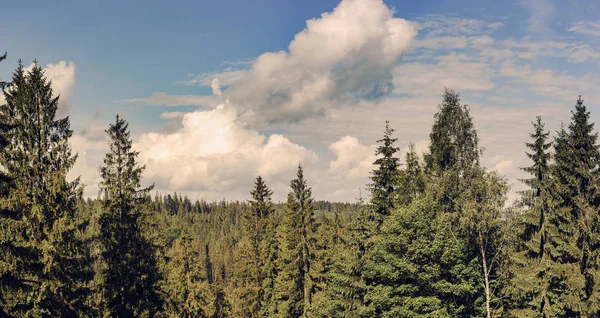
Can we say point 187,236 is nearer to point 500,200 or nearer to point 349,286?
point 349,286

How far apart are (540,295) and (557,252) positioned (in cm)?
301

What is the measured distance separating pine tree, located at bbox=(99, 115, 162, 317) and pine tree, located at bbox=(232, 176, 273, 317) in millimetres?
25623

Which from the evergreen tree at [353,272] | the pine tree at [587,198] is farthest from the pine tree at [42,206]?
the pine tree at [587,198]

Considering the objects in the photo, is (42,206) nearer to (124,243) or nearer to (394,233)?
(124,243)

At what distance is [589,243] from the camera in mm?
28375

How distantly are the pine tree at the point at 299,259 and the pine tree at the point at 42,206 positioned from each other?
23379mm

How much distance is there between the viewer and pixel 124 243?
25.4 m

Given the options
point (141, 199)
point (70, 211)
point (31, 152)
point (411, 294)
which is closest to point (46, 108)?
point (31, 152)

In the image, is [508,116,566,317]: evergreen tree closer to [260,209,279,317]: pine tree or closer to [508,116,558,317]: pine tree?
[508,116,558,317]: pine tree

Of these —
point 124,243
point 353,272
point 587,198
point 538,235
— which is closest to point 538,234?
point 538,235

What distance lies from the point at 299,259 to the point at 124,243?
20.4 metres

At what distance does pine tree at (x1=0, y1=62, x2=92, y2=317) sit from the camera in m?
19.0

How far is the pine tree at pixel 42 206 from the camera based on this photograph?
19.0 metres

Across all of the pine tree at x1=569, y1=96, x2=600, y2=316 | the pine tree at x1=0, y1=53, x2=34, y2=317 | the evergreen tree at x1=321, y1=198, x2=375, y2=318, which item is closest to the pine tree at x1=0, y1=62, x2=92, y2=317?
the pine tree at x1=0, y1=53, x2=34, y2=317
